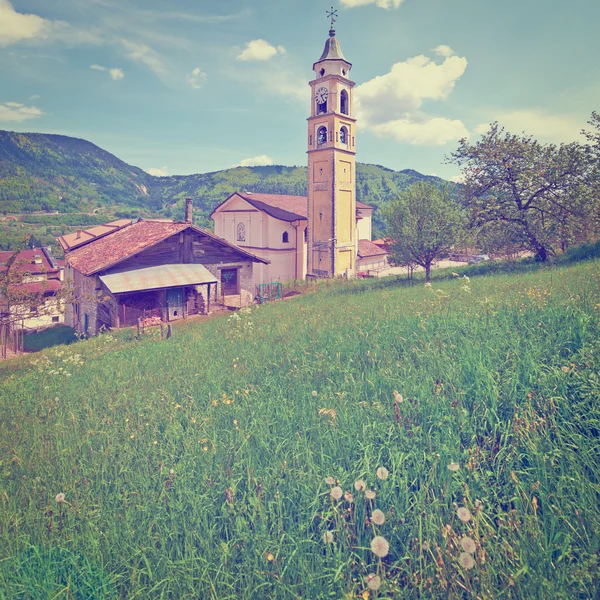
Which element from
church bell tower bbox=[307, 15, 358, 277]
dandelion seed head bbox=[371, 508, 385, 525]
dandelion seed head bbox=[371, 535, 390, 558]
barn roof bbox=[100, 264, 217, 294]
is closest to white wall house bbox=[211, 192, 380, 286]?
church bell tower bbox=[307, 15, 358, 277]

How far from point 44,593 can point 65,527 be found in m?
0.52

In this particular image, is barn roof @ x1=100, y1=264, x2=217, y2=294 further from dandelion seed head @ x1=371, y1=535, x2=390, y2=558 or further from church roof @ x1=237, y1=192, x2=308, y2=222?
dandelion seed head @ x1=371, y1=535, x2=390, y2=558

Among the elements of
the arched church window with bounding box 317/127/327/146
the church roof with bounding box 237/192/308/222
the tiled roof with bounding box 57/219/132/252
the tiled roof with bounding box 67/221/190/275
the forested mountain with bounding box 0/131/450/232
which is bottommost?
the tiled roof with bounding box 67/221/190/275

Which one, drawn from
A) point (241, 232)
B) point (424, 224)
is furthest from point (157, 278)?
A: point (241, 232)

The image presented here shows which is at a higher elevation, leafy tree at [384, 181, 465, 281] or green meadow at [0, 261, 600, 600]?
leafy tree at [384, 181, 465, 281]

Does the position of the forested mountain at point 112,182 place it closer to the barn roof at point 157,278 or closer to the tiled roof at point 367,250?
the tiled roof at point 367,250

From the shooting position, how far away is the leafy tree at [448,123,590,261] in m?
20.7

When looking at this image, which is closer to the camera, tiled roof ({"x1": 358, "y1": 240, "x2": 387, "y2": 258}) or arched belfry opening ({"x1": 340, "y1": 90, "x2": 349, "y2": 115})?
arched belfry opening ({"x1": 340, "y1": 90, "x2": 349, "y2": 115})

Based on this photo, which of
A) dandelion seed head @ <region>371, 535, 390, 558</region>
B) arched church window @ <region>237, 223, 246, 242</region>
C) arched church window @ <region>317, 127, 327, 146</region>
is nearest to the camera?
dandelion seed head @ <region>371, 535, 390, 558</region>

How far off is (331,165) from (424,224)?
1298 centimetres

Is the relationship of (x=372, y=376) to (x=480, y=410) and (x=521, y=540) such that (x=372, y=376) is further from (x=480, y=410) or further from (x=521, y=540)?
(x=521, y=540)

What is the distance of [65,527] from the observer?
2.95m

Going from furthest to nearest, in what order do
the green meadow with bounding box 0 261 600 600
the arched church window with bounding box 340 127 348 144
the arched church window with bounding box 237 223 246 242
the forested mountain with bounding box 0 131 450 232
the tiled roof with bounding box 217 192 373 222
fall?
the forested mountain with bounding box 0 131 450 232, the arched church window with bounding box 237 223 246 242, the tiled roof with bounding box 217 192 373 222, the arched church window with bounding box 340 127 348 144, the green meadow with bounding box 0 261 600 600

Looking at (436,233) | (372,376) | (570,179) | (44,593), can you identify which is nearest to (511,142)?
(570,179)
